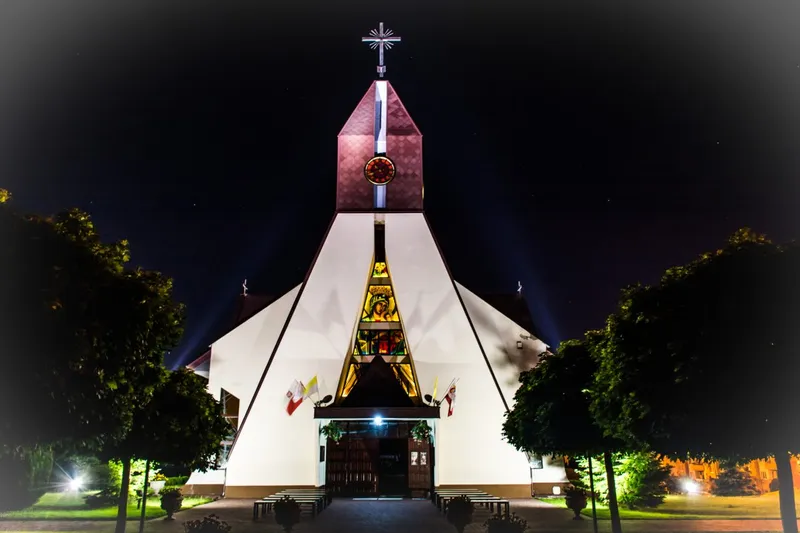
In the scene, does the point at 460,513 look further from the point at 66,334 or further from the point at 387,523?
the point at 66,334

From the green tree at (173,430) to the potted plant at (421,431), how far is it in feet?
46.7

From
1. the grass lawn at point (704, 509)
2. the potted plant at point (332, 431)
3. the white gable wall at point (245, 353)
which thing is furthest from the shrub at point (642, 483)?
the white gable wall at point (245, 353)

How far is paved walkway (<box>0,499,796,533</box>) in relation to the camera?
67.9 feet

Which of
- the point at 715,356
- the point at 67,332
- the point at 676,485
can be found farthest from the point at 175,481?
the point at 676,485

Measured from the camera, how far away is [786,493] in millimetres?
13195

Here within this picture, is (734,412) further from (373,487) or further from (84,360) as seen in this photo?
(373,487)

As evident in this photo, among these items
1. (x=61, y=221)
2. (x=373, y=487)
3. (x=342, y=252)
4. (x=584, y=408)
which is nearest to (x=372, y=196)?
(x=342, y=252)

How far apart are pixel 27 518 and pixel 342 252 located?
62.8 ft

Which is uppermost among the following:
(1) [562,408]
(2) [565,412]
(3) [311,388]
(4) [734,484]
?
(3) [311,388]

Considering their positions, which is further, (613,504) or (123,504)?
(613,504)

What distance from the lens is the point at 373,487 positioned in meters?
34.7

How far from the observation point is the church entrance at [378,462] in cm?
3391

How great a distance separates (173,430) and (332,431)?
624 inches

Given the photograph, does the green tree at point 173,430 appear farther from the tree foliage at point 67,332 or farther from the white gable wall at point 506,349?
the white gable wall at point 506,349
